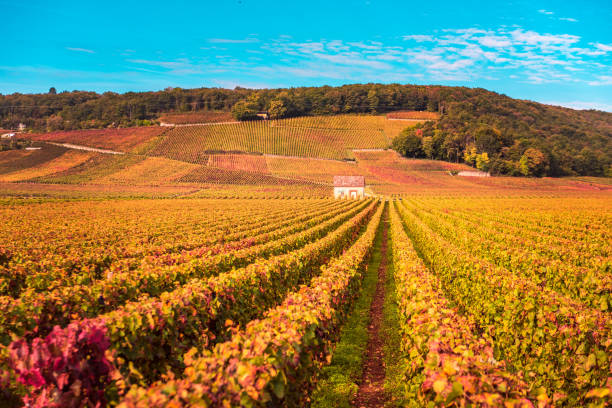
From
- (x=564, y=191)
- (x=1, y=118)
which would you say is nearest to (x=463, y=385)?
(x=564, y=191)

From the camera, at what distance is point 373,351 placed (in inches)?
375

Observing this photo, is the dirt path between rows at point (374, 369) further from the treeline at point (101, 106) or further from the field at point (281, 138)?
the treeline at point (101, 106)

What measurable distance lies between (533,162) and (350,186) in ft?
186

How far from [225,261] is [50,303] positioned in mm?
5914

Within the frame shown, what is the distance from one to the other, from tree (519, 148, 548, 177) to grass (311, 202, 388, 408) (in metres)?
107

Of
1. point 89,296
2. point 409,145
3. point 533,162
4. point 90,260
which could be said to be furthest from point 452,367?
point 409,145

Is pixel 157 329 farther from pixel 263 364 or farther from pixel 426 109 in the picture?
pixel 426 109

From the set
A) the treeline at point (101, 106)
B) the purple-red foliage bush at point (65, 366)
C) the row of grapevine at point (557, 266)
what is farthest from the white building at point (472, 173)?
the purple-red foliage bush at point (65, 366)

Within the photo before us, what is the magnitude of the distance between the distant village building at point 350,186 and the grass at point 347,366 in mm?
67456

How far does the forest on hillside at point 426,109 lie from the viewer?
108431 mm

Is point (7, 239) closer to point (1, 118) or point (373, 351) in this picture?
point (373, 351)

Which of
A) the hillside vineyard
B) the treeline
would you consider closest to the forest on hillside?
the treeline

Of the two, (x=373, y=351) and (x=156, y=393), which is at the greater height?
(x=156, y=393)

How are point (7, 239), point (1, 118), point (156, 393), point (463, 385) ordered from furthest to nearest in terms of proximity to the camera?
point (1, 118) < point (7, 239) < point (463, 385) < point (156, 393)
